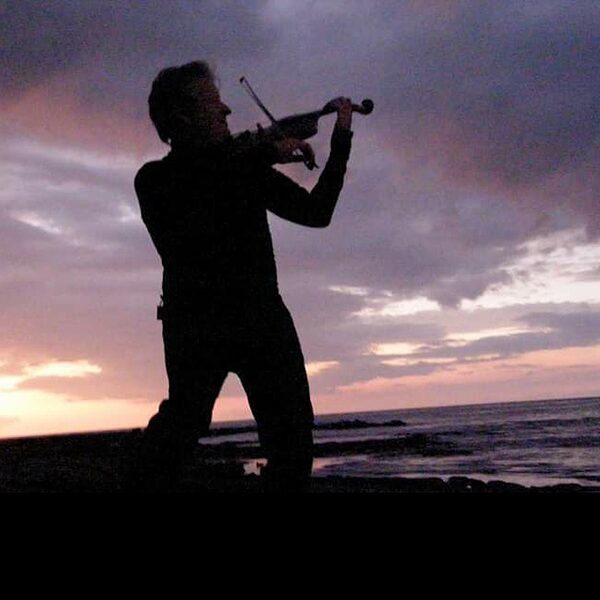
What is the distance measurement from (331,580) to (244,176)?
5.14 ft

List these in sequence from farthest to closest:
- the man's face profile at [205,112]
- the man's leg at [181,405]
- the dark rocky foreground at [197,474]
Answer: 1. the dark rocky foreground at [197,474]
2. the man's face profile at [205,112]
3. the man's leg at [181,405]

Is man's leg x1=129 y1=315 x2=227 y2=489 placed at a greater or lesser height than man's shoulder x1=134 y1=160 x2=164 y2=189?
lesser

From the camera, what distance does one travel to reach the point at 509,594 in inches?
66.0

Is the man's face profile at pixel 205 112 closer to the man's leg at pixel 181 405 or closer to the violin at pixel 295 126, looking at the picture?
the violin at pixel 295 126

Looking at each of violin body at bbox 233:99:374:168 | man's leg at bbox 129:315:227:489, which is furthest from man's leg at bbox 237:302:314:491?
violin body at bbox 233:99:374:168

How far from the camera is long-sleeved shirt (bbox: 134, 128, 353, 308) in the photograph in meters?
2.87

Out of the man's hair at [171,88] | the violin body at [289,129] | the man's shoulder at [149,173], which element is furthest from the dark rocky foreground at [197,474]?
the man's hair at [171,88]

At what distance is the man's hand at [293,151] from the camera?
9.67 feet

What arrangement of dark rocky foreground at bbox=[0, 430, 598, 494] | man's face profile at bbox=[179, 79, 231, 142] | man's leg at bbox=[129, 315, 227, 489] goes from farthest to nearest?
dark rocky foreground at bbox=[0, 430, 598, 494], man's face profile at bbox=[179, 79, 231, 142], man's leg at bbox=[129, 315, 227, 489]

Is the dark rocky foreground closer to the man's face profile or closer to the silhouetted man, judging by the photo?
the silhouetted man

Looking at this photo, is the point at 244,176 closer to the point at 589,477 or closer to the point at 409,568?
the point at 409,568

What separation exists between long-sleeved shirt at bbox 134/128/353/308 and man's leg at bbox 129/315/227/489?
135 mm

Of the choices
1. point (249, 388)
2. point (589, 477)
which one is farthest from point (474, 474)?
point (249, 388)

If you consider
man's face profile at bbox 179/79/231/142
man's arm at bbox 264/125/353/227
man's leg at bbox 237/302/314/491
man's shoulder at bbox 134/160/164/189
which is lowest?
man's leg at bbox 237/302/314/491
